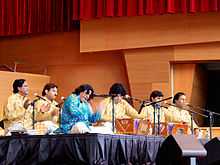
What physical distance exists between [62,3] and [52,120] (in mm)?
3914

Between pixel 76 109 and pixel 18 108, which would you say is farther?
pixel 18 108

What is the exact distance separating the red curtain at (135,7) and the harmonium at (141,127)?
112 inches

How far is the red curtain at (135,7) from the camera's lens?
8.51 meters

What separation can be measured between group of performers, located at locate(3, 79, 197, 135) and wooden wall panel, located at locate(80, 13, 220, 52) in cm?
153

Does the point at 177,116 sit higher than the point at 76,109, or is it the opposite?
the point at 76,109

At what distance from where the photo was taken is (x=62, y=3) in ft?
33.6

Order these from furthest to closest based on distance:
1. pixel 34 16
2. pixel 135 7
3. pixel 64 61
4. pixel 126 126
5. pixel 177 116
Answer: pixel 34 16, pixel 64 61, pixel 135 7, pixel 177 116, pixel 126 126

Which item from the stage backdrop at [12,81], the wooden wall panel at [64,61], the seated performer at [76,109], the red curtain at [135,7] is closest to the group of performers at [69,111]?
A: the seated performer at [76,109]

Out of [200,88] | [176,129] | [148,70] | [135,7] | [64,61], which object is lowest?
[176,129]

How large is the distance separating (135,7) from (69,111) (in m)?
3.88

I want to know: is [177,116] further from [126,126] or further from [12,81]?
[12,81]

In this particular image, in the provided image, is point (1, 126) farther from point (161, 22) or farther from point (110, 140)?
point (161, 22)

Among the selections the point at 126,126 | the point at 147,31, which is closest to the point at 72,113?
the point at 126,126

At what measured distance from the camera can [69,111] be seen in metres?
5.58
